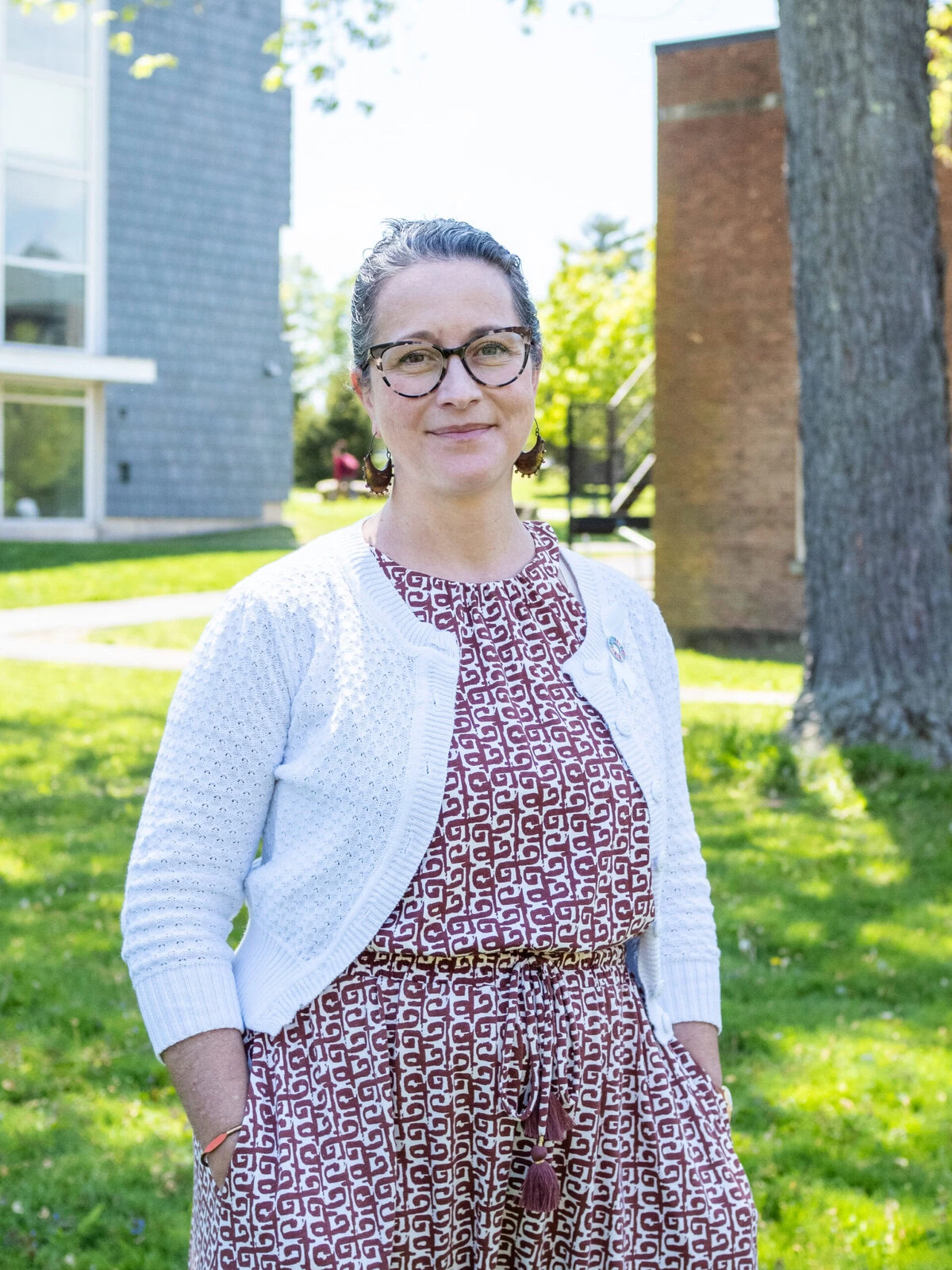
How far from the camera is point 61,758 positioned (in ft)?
27.6

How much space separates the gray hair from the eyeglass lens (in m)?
0.05

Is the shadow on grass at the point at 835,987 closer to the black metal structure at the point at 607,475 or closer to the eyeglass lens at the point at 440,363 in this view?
the eyeglass lens at the point at 440,363

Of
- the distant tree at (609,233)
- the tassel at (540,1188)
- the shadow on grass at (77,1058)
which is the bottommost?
the shadow on grass at (77,1058)

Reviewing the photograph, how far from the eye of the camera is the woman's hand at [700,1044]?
2.28m

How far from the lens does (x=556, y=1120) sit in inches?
78.4

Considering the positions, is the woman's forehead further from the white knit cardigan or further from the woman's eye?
the white knit cardigan

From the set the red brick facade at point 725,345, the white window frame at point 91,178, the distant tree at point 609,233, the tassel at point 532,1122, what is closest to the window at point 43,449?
the white window frame at point 91,178

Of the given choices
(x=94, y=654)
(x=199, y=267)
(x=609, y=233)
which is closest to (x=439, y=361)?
(x=94, y=654)

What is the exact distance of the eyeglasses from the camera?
2162 millimetres

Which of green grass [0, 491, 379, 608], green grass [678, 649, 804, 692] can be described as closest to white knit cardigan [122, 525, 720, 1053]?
green grass [678, 649, 804, 692]

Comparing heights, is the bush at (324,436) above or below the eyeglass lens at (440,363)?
above

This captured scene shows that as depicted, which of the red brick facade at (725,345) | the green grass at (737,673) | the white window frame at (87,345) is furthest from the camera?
the white window frame at (87,345)

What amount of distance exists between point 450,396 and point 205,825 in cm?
73

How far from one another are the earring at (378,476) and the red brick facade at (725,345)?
36.8 feet
